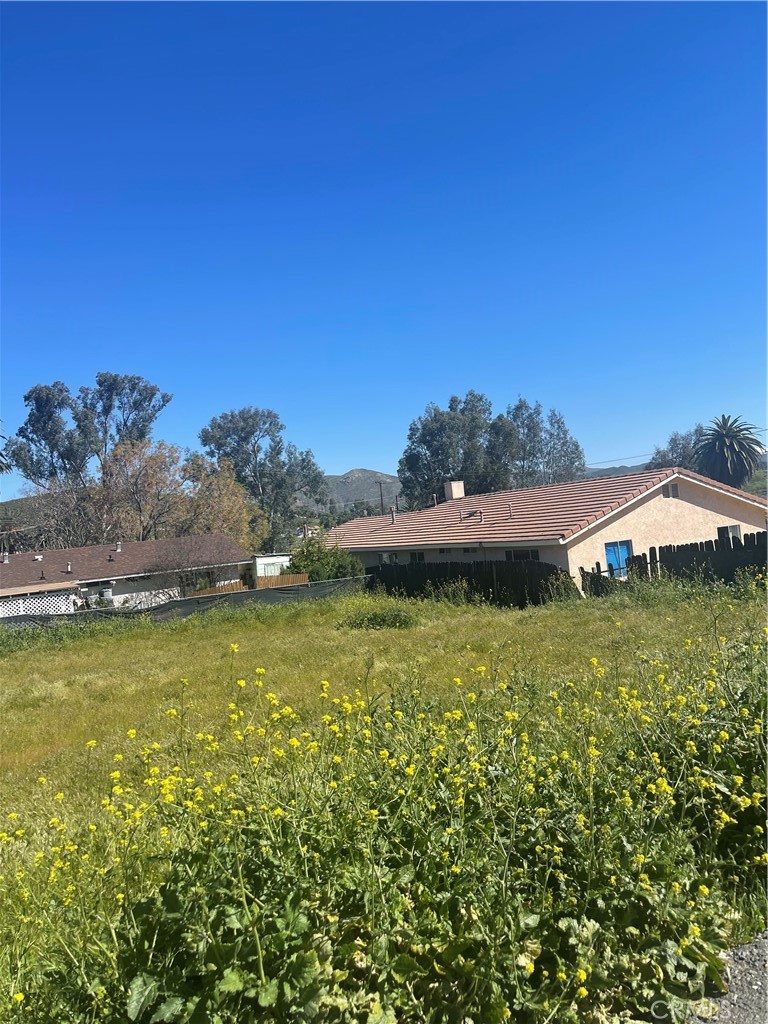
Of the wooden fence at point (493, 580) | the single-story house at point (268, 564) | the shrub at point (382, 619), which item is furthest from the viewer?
the single-story house at point (268, 564)

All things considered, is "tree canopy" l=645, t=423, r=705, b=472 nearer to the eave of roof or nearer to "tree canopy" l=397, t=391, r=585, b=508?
"tree canopy" l=397, t=391, r=585, b=508

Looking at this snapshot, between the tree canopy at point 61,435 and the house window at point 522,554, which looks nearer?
the house window at point 522,554

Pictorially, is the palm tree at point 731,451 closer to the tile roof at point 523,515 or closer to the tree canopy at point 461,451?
the tree canopy at point 461,451

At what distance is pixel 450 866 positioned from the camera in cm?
244

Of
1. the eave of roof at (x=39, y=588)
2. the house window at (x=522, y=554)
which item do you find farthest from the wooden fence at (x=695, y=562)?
the eave of roof at (x=39, y=588)

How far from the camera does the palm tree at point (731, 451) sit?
50.8m

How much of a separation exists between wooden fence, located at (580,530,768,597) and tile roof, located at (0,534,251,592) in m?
21.3

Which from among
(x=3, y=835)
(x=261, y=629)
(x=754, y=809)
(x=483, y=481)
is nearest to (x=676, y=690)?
(x=754, y=809)

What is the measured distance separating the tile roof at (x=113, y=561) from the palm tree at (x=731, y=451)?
126 ft

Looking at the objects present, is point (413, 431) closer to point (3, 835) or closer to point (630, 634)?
point (630, 634)

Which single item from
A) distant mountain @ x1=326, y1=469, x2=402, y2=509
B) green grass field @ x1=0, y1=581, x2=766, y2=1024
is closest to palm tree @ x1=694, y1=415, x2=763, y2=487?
green grass field @ x1=0, y1=581, x2=766, y2=1024

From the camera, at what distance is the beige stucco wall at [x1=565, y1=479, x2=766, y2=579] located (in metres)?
18.5

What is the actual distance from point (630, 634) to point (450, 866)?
7194 mm

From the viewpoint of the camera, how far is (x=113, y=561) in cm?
3284
